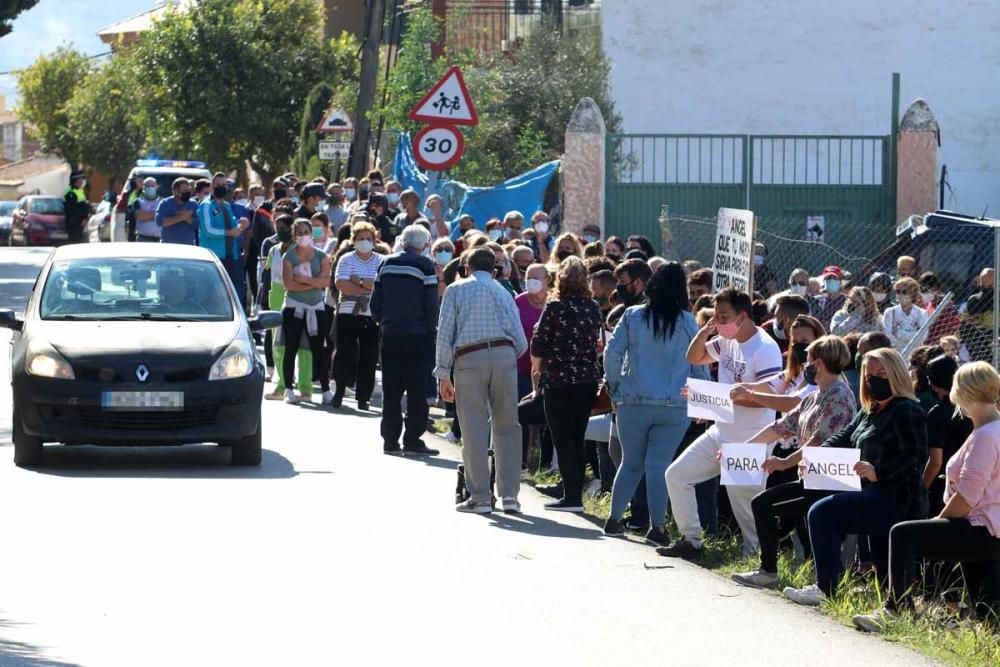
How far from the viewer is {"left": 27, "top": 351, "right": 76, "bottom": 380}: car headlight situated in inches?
530

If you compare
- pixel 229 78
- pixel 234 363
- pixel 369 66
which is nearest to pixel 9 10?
pixel 369 66

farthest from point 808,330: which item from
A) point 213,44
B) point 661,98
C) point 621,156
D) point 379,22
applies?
point 213,44

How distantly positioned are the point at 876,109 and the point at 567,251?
21355mm

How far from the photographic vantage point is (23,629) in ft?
28.0

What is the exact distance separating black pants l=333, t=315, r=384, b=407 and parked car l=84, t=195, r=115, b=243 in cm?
2287

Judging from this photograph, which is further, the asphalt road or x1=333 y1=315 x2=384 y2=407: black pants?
x1=333 y1=315 x2=384 y2=407: black pants

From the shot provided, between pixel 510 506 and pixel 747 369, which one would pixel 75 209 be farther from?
pixel 747 369

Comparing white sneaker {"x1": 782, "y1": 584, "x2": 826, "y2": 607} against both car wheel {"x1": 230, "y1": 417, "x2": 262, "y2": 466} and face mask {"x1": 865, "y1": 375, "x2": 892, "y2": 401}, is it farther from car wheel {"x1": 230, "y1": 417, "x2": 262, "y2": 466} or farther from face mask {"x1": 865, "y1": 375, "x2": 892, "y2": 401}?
car wheel {"x1": 230, "y1": 417, "x2": 262, "y2": 466}

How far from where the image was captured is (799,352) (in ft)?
35.7

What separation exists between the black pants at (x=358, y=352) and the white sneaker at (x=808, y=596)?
8.82m

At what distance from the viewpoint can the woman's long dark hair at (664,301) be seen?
11766mm

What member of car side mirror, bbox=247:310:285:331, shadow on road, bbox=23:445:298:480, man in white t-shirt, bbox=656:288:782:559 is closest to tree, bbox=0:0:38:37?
shadow on road, bbox=23:445:298:480

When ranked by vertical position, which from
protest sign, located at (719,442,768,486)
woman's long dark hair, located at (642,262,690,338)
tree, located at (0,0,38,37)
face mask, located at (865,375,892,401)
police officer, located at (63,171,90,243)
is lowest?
protest sign, located at (719,442,768,486)

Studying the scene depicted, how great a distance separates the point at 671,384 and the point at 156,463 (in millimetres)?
4489
